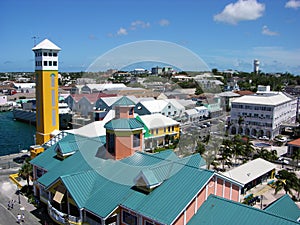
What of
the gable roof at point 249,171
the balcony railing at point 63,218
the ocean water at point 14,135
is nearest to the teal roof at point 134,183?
the balcony railing at point 63,218

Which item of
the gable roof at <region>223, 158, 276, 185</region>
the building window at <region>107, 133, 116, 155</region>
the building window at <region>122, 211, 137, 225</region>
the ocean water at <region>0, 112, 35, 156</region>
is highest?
the building window at <region>107, 133, 116, 155</region>

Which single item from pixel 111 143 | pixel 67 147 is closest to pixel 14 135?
pixel 67 147

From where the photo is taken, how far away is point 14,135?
39.5 meters

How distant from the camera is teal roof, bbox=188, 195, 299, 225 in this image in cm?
919

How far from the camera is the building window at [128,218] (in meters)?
10.7

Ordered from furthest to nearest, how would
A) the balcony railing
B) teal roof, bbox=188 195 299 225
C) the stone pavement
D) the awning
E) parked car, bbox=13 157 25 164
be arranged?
parked car, bbox=13 157 25 164
the stone pavement
the awning
the balcony railing
teal roof, bbox=188 195 299 225

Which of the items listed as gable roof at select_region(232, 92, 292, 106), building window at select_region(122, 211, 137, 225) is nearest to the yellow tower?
building window at select_region(122, 211, 137, 225)

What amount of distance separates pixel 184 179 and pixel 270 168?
12389 millimetres

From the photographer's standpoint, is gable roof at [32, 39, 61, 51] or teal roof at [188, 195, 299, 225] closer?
teal roof at [188, 195, 299, 225]

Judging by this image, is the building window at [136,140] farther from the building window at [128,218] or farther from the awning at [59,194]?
the awning at [59,194]

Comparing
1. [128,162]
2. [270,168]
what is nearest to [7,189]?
[128,162]

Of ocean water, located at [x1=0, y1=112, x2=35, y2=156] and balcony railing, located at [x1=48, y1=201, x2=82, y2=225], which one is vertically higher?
balcony railing, located at [x1=48, y1=201, x2=82, y2=225]

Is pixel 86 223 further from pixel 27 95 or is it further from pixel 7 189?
pixel 27 95

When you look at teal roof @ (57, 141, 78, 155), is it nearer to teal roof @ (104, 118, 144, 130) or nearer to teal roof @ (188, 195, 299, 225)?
teal roof @ (104, 118, 144, 130)
